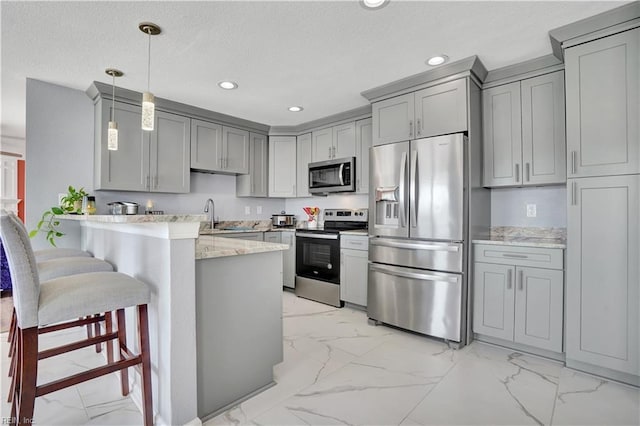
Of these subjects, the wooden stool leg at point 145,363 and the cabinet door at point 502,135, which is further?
the cabinet door at point 502,135

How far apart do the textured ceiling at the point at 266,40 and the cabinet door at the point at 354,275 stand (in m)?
1.74

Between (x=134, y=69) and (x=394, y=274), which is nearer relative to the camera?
(x=134, y=69)

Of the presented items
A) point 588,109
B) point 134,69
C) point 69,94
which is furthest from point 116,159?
point 588,109

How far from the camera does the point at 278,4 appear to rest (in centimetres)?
192

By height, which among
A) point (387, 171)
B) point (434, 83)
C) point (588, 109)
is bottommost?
point (387, 171)

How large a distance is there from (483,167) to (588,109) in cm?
85

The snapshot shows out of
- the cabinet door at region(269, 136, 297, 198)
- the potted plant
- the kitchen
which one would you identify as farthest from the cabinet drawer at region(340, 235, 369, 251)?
the potted plant

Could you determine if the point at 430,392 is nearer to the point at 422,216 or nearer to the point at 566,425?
the point at 566,425

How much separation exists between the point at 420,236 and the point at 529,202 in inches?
41.3

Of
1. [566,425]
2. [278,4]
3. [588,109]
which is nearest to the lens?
[566,425]

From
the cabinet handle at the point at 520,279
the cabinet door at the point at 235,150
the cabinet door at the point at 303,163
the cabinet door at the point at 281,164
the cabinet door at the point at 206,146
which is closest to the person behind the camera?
the cabinet handle at the point at 520,279

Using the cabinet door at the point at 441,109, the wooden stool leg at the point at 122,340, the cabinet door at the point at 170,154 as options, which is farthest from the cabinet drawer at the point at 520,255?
the cabinet door at the point at 170,154

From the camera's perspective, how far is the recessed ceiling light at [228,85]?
3063 millimetres

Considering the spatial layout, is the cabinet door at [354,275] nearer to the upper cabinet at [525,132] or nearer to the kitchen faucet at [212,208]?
the upper cabinet at [525,132]
